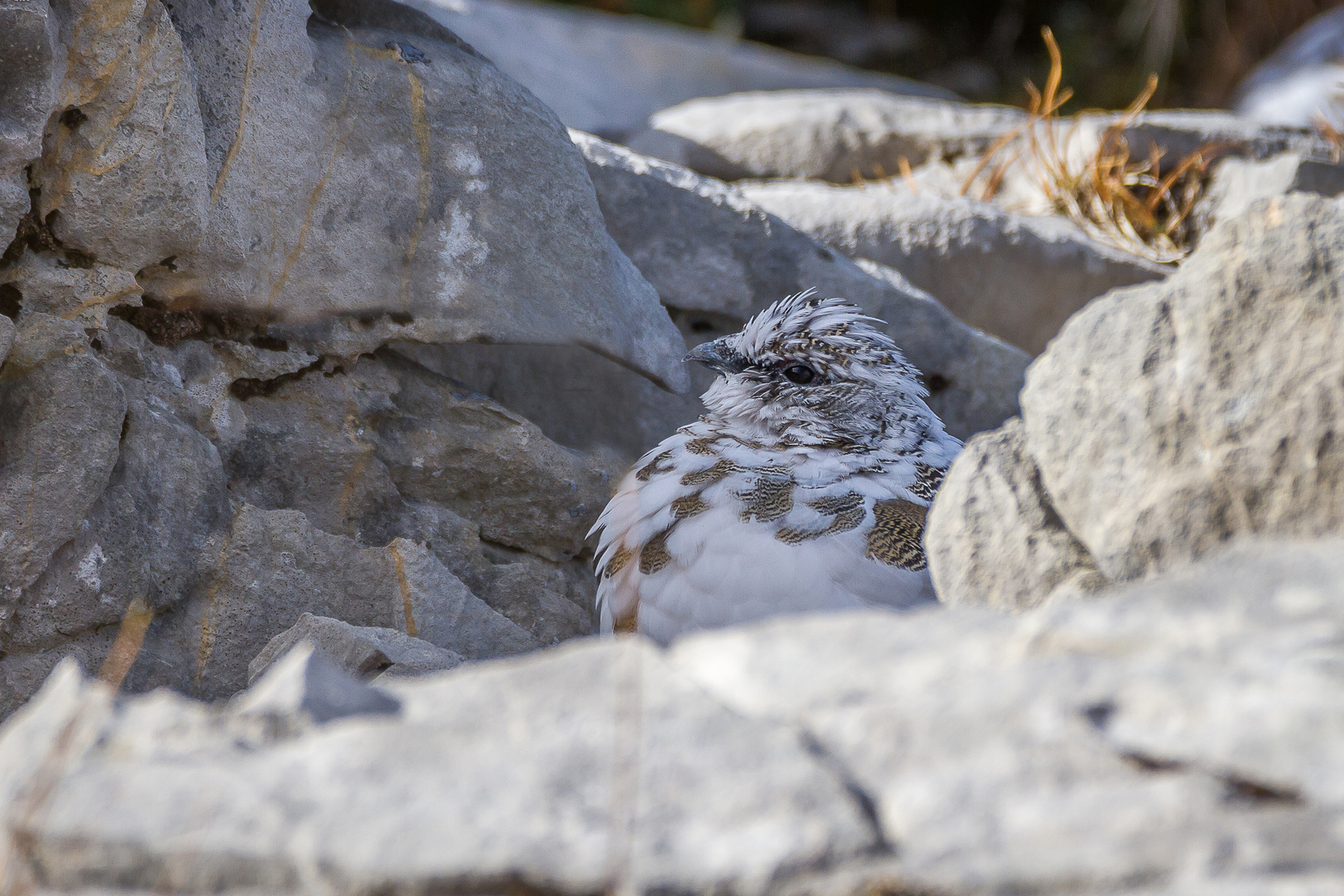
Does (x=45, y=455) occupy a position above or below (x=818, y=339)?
below

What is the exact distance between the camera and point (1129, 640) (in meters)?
1.28

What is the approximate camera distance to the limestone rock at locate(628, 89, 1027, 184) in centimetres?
575

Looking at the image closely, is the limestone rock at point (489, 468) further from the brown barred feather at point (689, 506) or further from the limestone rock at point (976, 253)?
the limestone rock at point (976, 253)

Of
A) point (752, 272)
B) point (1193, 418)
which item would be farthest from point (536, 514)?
point (1193, 418)

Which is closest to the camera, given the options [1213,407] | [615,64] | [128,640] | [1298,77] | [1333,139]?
[1213,407]

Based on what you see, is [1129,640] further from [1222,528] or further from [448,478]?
[448,478]

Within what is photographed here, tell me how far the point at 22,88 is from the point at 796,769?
2030mm

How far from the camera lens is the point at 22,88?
2.24m

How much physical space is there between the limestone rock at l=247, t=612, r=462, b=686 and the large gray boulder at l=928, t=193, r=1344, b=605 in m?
1.15

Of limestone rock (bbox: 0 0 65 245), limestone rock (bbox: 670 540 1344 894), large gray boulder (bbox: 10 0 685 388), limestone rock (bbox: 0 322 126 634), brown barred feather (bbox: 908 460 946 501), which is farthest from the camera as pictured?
brown barred feather (bbox: 908 460 946 501)

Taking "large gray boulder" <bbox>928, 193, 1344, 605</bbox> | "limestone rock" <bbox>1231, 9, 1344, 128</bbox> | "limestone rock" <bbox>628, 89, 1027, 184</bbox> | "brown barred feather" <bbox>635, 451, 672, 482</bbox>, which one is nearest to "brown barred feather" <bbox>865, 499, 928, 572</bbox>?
"brown barred feather" <bbox>635, 451, 672, 482</bbox>

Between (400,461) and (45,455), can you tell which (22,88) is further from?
(400,461)

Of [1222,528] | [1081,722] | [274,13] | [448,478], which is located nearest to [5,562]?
[448,478]

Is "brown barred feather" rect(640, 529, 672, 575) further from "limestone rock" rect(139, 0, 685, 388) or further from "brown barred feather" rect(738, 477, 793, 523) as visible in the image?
"limestone rock" rect(139, 0, 685, 388)
